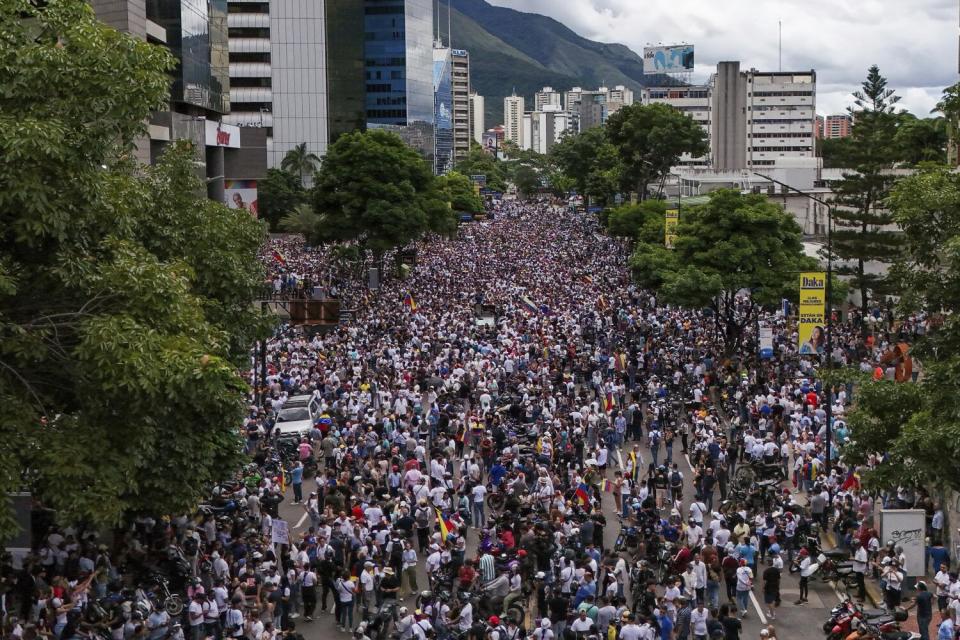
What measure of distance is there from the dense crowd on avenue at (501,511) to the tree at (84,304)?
89.6 inches

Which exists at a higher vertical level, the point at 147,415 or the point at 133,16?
the point at 133,16

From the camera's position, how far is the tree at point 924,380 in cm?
1603

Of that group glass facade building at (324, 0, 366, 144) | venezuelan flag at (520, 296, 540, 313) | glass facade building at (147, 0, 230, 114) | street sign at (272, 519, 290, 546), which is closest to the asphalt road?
street sign at (272, 519, 290, 546)

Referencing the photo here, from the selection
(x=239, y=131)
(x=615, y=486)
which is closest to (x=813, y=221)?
(x=239, y=131)

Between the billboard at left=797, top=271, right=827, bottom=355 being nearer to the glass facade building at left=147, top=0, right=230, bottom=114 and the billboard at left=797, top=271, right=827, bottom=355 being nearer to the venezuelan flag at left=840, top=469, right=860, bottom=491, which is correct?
the venezuelan flag at left=840, top=469, right=860, bottom=491

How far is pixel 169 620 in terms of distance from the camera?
53.4 feet

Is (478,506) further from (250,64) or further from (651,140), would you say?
(250,64)

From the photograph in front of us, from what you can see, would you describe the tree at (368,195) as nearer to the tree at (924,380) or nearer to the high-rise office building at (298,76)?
the tree at (924,380)

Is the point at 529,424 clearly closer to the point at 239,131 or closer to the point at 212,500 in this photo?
the point at 212,500

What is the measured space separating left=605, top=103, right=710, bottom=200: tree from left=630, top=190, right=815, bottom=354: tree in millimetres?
43623

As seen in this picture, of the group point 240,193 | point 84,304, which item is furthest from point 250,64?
point 84,304

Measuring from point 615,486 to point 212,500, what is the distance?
28.1 feet

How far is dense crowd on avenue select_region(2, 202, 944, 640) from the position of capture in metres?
16.8

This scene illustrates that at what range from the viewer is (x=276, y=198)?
95.7 meters
